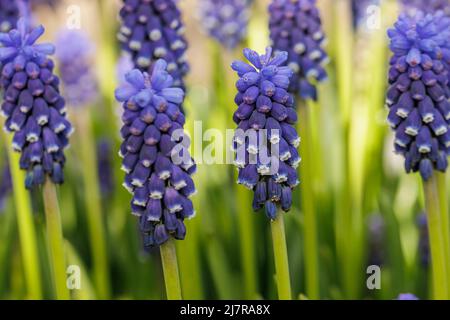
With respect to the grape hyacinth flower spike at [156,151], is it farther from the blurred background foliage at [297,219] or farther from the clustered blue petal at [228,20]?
the clustered blue petal at [228,20]

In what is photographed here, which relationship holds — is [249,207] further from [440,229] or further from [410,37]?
[410,37]

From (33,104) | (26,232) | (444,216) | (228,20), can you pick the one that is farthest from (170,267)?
(228,20)

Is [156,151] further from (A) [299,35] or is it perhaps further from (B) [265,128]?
(A) [299,35]

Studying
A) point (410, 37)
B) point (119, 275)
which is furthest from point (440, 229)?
point (119, 275)

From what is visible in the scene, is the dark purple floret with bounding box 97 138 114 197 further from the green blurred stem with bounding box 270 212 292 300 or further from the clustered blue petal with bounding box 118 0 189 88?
the green blurred stem with bounding box 270 212 292 300

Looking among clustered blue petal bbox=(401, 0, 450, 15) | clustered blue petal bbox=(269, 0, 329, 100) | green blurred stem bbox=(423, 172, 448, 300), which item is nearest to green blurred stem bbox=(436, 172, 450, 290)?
green blurred stem bbox=(423, 172, 448, 300)

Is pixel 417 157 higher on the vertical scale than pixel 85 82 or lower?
lower
